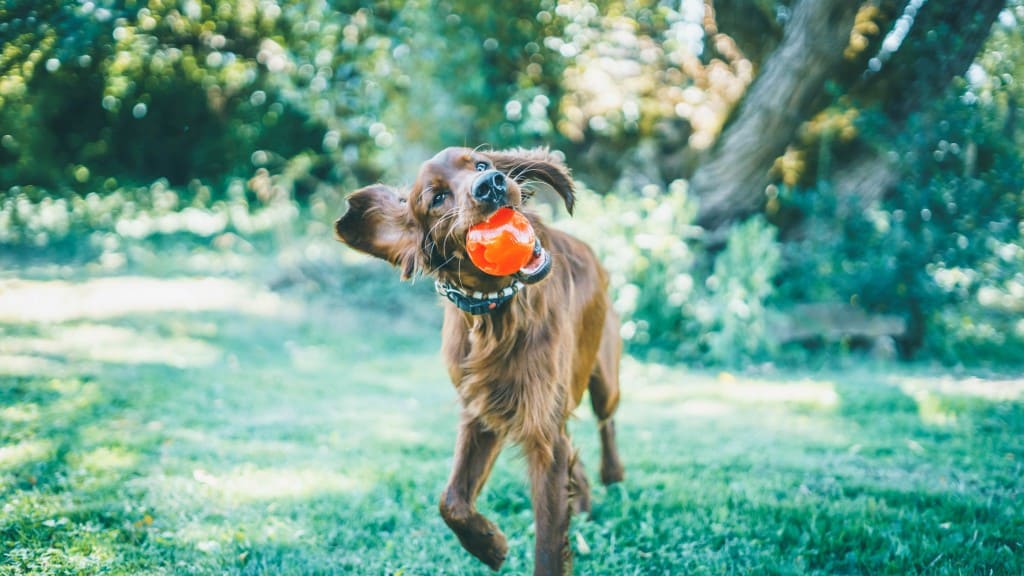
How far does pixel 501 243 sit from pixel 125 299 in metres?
8.44

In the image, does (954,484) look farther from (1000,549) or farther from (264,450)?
(264,450)

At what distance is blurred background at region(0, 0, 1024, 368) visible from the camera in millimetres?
6754

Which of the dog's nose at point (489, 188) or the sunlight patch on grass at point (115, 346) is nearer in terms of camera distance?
the dog's nose at point (489, 188)

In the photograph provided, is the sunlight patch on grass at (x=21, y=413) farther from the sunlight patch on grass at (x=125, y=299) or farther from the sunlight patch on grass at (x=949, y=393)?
the sunlight patch on grass at (x=949, y=393)

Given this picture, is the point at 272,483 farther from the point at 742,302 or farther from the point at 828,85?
the point at 828,85

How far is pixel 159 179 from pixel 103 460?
1192 cm

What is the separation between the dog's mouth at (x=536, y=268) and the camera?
8.08 feet

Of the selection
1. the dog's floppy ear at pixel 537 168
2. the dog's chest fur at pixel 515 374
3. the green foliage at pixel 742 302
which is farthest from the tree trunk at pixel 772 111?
the dog's chest fur at pixel 515 374

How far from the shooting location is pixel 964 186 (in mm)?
6848

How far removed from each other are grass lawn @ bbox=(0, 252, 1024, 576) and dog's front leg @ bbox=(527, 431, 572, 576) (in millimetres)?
372

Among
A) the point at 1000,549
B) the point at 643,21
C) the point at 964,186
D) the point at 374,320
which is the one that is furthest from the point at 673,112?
the point at 1000,549

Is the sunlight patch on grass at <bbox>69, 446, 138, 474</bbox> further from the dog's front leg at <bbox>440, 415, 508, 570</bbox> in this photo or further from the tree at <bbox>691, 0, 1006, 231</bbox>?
the tree at <bbox>691, 0, 1006, 231</bbox>

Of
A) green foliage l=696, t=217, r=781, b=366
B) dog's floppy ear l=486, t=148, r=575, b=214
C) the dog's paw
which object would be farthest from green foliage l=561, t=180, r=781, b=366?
the dog's paw

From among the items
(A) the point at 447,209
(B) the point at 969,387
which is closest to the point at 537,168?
(A) the point at 447,209
